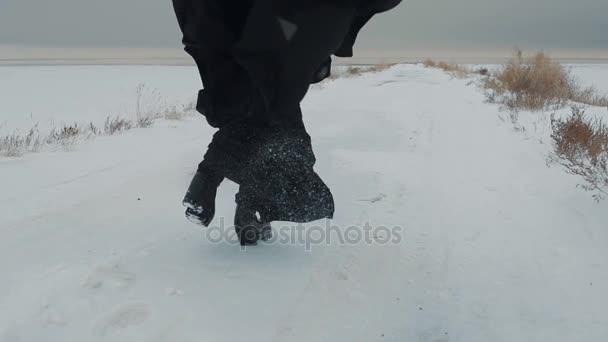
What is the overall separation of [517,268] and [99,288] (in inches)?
51.5

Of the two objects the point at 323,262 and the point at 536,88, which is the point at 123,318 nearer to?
the point at 323,262

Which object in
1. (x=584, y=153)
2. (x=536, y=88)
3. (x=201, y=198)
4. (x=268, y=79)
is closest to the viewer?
(x=268, y=79)

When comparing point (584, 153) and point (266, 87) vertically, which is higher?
point (266, 87)

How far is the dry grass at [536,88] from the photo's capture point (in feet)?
19.1

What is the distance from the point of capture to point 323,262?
1634 millimetres

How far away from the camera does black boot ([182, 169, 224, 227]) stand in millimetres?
1530

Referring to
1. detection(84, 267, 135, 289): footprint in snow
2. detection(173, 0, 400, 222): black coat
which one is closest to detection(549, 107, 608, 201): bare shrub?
detection(173, 0, 400, 222): black coat

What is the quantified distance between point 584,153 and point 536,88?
5448 millimetres

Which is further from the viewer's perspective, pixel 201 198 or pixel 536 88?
pixel 536 88

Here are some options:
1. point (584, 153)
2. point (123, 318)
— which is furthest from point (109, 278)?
point (584, 153)

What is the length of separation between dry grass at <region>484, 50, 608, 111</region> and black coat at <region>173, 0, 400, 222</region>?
15.4 ft

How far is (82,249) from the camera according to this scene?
162cm

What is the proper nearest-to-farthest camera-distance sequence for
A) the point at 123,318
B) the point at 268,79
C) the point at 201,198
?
the point at 123,318, the point at 268,79, the point at 201,198

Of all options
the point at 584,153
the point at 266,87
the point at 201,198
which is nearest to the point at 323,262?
the point at 201,198
